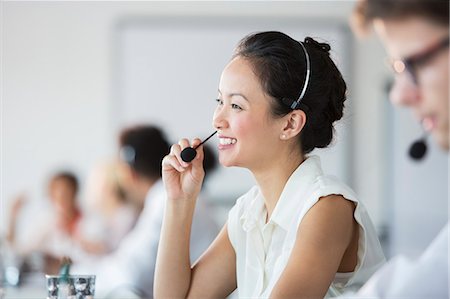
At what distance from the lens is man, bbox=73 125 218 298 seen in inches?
124

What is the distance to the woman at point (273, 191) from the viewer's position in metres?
1.78

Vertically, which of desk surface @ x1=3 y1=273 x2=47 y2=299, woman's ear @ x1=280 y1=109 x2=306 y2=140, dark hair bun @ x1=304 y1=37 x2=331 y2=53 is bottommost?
desk surface @ x1=3 y1=273 x2=47 y2=299

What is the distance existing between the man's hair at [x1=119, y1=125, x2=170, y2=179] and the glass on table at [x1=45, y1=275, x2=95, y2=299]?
1939mm

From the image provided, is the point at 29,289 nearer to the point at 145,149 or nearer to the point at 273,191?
the point at 145,149

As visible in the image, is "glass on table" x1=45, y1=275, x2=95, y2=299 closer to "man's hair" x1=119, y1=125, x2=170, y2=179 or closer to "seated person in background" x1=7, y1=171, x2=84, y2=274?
"man's hair" x1=119, y1=125, x2=170, y2=179

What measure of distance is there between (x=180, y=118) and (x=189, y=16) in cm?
68

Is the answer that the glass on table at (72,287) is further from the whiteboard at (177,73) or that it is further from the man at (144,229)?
the whiteboard at (177,73)

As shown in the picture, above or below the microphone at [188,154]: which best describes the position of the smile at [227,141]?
above

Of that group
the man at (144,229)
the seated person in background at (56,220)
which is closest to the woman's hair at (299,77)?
the man at (144,229)

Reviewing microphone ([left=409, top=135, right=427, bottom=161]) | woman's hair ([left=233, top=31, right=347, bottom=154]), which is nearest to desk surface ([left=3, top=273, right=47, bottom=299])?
woman's hair ([left=233, top=31, right=347, bottom=154])

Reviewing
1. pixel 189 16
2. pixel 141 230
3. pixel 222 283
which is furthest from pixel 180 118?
pixel 222 283

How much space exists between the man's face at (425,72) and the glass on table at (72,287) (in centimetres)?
83

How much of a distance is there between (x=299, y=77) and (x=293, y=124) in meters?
→ 0.11

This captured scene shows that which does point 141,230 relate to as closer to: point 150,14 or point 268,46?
point 268,46
